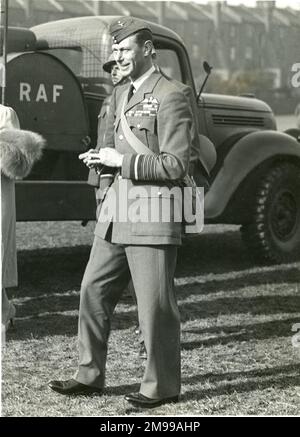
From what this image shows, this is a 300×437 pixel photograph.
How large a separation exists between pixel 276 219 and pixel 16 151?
12.4 ft

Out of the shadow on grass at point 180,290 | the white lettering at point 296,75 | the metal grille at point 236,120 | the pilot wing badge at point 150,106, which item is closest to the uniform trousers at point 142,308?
the pilot wing badge at point 150,106

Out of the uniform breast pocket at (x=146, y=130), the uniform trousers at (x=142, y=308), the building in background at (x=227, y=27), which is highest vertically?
the building in background at (x=227, y=27)

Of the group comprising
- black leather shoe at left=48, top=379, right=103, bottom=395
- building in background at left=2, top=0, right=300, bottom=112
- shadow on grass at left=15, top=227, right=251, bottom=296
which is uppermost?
building in background at left=2, top=0, right=300, bottom=112

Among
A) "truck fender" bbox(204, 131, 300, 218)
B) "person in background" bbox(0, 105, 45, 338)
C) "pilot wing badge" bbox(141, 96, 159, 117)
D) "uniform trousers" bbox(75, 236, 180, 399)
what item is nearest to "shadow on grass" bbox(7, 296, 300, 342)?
"person in background" bbox(0, 105, 45, 338)

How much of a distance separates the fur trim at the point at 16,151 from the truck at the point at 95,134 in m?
1.52

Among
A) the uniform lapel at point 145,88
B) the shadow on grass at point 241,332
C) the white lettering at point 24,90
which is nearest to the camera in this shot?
the uniform lapel at point 145,88

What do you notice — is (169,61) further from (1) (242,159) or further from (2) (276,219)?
(2) (276,219)

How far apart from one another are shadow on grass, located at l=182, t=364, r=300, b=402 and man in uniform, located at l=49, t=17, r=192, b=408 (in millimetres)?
344

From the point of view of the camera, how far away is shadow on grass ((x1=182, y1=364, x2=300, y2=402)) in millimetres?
3789

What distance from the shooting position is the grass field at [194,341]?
11.8 feet

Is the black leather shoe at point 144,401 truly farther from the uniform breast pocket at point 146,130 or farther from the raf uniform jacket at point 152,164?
the uniform breast pocket at point 146,130

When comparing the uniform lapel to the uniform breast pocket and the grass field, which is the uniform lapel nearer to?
the uniform breast pocket
